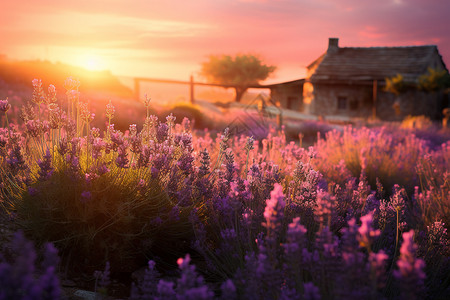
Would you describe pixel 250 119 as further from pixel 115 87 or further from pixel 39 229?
pixel 115 87

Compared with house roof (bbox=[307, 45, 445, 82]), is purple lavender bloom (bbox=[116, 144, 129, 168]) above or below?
below

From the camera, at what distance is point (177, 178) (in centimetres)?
288

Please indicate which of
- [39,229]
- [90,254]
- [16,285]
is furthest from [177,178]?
[16,285]

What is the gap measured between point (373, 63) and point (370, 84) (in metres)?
2.55

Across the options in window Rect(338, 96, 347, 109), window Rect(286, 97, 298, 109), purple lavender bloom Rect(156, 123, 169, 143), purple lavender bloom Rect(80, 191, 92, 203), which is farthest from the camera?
window Rect(286, 97, 298, 109)

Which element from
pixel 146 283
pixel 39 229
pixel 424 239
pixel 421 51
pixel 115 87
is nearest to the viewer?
pixel 146 283

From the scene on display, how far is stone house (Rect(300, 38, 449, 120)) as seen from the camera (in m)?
23.2

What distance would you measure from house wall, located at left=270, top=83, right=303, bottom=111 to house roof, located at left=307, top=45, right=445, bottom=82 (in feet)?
7.54

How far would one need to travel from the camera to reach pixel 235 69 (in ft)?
139

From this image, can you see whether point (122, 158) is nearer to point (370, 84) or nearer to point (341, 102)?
point (370, 84)

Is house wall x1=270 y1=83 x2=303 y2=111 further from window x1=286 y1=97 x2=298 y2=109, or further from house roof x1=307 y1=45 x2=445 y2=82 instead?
house roof x1=307 y1=45 x2=445 y2=82

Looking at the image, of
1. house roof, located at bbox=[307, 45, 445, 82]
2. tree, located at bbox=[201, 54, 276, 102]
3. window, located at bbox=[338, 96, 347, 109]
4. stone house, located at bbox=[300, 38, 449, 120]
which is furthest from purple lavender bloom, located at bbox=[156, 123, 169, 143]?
tree, located at bbox=[201, 54, 276, 102]

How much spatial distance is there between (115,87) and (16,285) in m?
23.1

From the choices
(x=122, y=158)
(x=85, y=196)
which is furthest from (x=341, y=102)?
(x=85, y=196)
